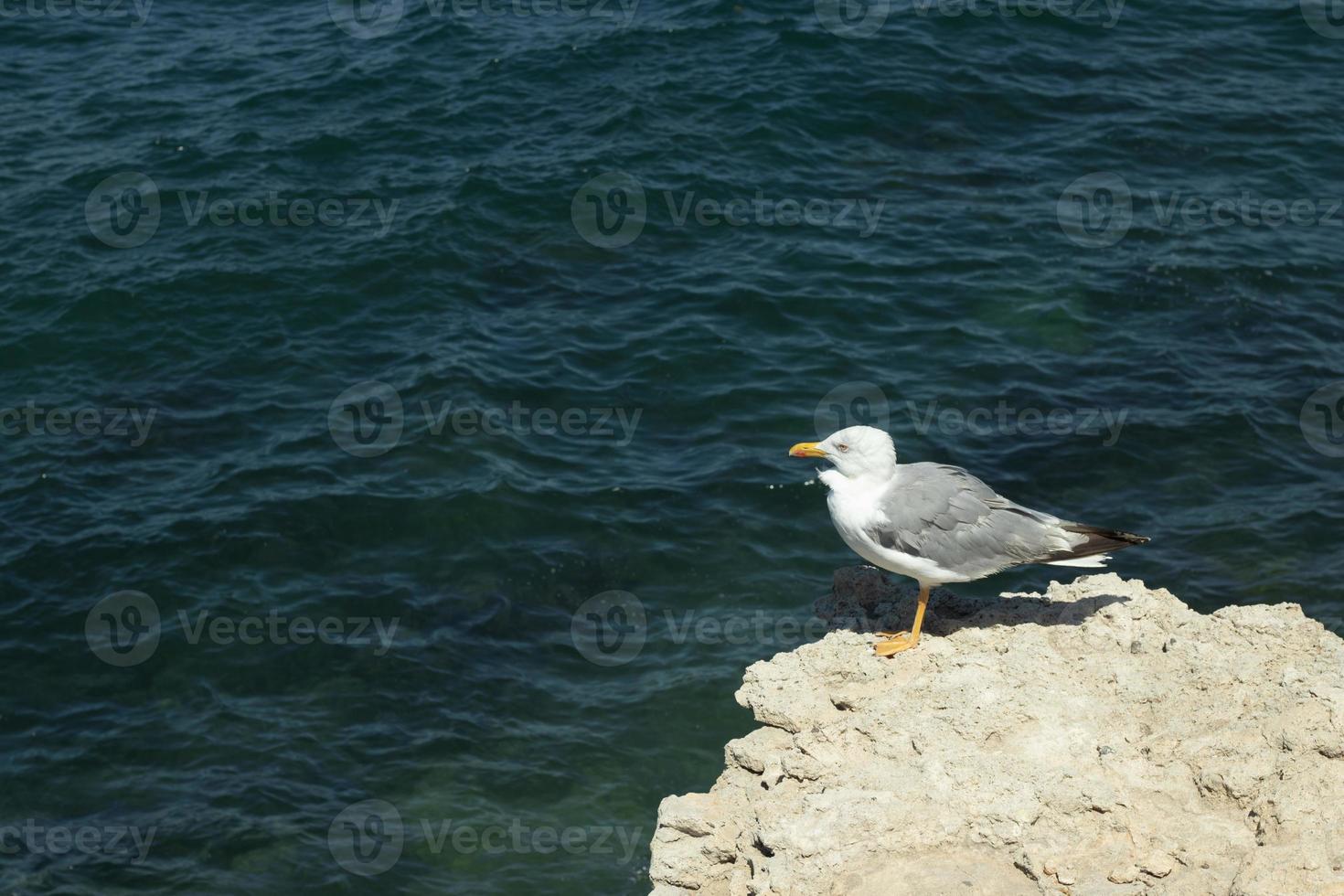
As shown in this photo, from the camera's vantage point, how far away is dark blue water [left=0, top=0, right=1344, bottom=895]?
1491 cm

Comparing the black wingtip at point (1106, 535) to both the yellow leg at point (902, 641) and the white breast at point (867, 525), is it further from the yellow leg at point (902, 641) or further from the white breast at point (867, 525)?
the yellow leg at point (902, 641)

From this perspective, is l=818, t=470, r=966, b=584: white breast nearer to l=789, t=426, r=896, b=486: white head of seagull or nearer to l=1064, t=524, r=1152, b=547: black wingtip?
l=789, t=426, r=896, b=486: white head of seagull

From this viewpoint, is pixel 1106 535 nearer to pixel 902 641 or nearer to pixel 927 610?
pixel 927 610

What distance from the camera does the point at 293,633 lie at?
16.1 m

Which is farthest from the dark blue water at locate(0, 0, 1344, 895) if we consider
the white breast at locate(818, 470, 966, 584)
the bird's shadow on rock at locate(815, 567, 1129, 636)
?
the white breast at locate(818, 470, 966, 584)

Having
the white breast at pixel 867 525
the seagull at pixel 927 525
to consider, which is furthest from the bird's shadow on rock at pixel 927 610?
the white breast at pixel 867 525

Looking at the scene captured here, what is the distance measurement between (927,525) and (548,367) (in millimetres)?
10610

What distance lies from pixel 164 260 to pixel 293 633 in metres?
8.13

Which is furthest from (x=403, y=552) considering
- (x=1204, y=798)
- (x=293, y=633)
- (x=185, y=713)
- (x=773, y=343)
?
(x=1204, y=798)

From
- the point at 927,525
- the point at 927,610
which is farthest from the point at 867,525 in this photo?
the point at 927,610

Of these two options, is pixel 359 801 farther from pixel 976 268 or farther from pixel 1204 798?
pixel 976 268

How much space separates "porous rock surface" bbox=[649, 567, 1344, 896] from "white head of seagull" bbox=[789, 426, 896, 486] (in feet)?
3.81

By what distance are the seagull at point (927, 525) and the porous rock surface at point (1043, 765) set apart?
0.41 meters

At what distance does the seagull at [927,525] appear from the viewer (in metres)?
9.66
